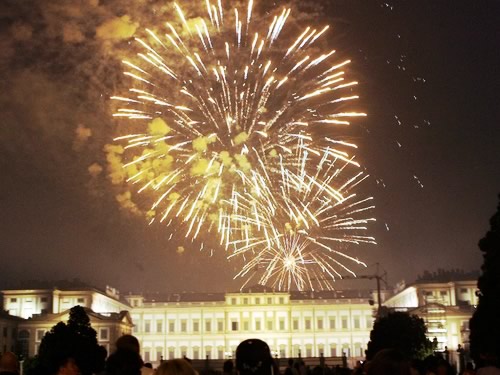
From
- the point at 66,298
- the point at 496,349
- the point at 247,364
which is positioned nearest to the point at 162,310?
the point at 66,298

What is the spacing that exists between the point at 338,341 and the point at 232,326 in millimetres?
17167

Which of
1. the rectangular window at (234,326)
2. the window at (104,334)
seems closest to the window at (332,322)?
the rectangular window at (234,326)

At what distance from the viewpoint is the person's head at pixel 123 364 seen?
5688 millimetres

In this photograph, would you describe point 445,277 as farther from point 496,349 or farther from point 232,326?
point 496,349

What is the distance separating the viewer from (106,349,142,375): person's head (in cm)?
569

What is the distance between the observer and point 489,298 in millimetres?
31438

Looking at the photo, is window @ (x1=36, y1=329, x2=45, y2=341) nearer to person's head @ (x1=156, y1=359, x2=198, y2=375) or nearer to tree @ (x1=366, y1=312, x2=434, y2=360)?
tree @ (x1=366, y1=312, x2=434, y2=360)

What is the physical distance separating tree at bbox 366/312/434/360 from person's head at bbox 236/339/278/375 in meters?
55.4

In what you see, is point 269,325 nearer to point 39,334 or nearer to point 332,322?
point 332,322

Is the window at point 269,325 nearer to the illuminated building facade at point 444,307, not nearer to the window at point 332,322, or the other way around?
the window at point 332,322

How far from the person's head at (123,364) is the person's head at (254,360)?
0.78 metres

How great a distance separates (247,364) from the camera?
5496 millimetres

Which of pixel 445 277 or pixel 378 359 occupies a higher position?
pixel 445 277

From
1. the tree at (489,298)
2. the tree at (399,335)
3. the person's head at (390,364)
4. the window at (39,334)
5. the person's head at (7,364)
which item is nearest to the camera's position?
the person's head at (390,364)
